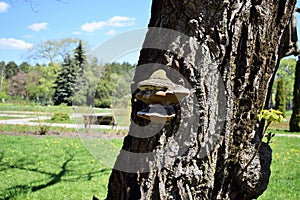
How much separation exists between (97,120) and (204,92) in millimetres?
9966

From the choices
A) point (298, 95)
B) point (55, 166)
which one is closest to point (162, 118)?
point (55, 166)

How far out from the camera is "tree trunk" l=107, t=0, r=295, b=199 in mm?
1304

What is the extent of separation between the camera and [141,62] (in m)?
1.46

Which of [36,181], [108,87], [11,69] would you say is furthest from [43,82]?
[36,181]

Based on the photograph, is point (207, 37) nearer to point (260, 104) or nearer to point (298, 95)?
point (260, 104)

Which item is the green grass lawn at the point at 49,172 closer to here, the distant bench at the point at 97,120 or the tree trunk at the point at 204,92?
the tree trunk at the point at 204,92

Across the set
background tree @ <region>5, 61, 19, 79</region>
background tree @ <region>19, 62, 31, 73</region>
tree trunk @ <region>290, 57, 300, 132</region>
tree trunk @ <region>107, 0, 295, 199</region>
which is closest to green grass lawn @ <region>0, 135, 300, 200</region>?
tree trunk @ <region>107, 0, 295, 199</region>

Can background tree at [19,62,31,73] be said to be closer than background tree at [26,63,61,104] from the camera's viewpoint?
No

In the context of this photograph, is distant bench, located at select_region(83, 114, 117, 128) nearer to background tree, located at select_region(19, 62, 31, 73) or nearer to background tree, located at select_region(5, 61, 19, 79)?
background tree, located at select_region(19, 62, 31, 73)

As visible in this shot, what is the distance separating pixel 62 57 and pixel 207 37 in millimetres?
32342

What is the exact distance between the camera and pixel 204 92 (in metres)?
1.31

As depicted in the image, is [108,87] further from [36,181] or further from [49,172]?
[36,181]

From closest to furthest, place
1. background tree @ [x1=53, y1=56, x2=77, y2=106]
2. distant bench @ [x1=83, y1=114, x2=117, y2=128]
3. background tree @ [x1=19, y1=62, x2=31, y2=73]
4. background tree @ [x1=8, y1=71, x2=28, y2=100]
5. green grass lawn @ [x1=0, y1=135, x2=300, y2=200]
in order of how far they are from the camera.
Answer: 1. green grass lawn @ [x1=0, y1=135, x2=300, y2=200]
2. distant bench @ [x1=83, y1=114, x2=117, y2=128]
3. background tree @ [x1=53, y1=56, x2=77, y2=106]
4. background tree @ [x1=8, y1=71, x2=28, y2=100]
5. background tree @ [x1=19, y1=62, x2=31, y2=73]

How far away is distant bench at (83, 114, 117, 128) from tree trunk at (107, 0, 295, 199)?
8.91m
